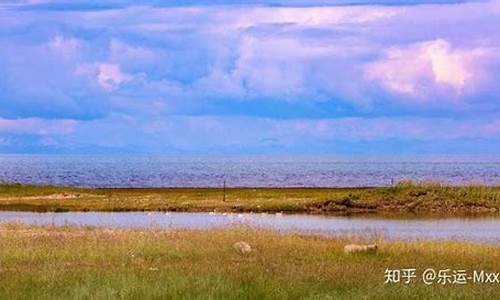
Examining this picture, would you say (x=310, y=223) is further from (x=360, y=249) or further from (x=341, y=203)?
(x=360, y=249)

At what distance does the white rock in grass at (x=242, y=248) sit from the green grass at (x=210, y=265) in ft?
0.88

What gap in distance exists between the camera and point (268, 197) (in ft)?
255

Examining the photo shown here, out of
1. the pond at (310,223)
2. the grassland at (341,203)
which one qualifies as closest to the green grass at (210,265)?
the pond at (310,223)

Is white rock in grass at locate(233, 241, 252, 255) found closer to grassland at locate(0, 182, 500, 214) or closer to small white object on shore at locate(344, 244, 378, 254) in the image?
small white object on shore at locate(344, 244, 378, 254)

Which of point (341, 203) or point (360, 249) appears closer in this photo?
point (360, 249)

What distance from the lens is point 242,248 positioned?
27891 mm

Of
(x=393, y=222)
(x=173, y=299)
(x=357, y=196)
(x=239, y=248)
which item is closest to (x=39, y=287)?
(x=173, y=299)

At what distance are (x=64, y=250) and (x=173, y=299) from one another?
9.78 m

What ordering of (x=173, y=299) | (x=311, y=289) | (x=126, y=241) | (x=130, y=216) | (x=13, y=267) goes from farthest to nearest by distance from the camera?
(x=130, y=216), (x=126, y=241), (x=13, y=267), (x=311, y=289), (x=173, y=299)

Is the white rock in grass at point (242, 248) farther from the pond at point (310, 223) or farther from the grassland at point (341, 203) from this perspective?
the grassland at point (341, 203)

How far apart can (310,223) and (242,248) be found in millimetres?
24201

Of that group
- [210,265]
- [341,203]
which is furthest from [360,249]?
[341,203]

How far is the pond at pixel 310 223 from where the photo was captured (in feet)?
141

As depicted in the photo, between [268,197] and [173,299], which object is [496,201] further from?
[173,299]
